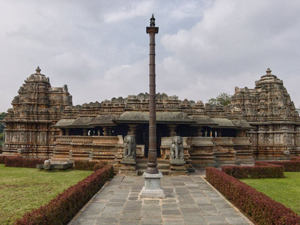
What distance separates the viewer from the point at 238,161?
1917 centimetres

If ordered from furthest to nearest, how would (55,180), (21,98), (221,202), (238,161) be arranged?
1. (21,98)
2. (238,161)
3. (55,180)
4. (221,202)

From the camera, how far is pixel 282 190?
10469mm

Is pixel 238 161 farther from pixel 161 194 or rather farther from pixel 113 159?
pixel 161 194

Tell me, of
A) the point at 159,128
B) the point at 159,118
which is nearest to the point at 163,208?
the point at 159,118

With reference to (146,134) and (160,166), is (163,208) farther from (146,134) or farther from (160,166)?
(146,134)

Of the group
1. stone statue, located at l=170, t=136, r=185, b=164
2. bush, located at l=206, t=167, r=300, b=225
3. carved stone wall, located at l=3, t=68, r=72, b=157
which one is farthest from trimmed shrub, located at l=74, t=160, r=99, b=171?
carved stone wall, located at l=3, t=68, r=72, b=157

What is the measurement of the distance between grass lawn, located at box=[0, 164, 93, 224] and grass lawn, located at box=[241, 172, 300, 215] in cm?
788

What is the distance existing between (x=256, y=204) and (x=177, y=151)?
7.32 metres

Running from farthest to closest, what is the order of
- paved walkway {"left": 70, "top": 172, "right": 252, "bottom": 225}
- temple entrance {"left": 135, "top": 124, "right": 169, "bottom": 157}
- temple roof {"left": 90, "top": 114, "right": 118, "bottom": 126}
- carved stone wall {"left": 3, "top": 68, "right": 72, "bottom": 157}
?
carved stone wall {"left": 3, "top": 68, "right": 72, "bottom": 157} → temple entrance {"left": 135, "top": 124, "right": 169, "bottom": 157} → temple roof {"left": 90, "top": 114, "right": 118, "bottom": 126} → paved walkway {"left": 70, "top": 172, "right": 252, "bottom": 225}

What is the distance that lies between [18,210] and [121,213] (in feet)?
10.0

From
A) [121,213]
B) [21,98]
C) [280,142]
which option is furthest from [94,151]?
[280,142]

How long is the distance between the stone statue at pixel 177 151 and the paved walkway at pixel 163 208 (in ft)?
9.30

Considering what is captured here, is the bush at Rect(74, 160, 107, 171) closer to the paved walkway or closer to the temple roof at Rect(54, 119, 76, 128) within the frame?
the paved walkway

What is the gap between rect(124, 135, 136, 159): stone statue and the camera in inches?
545
